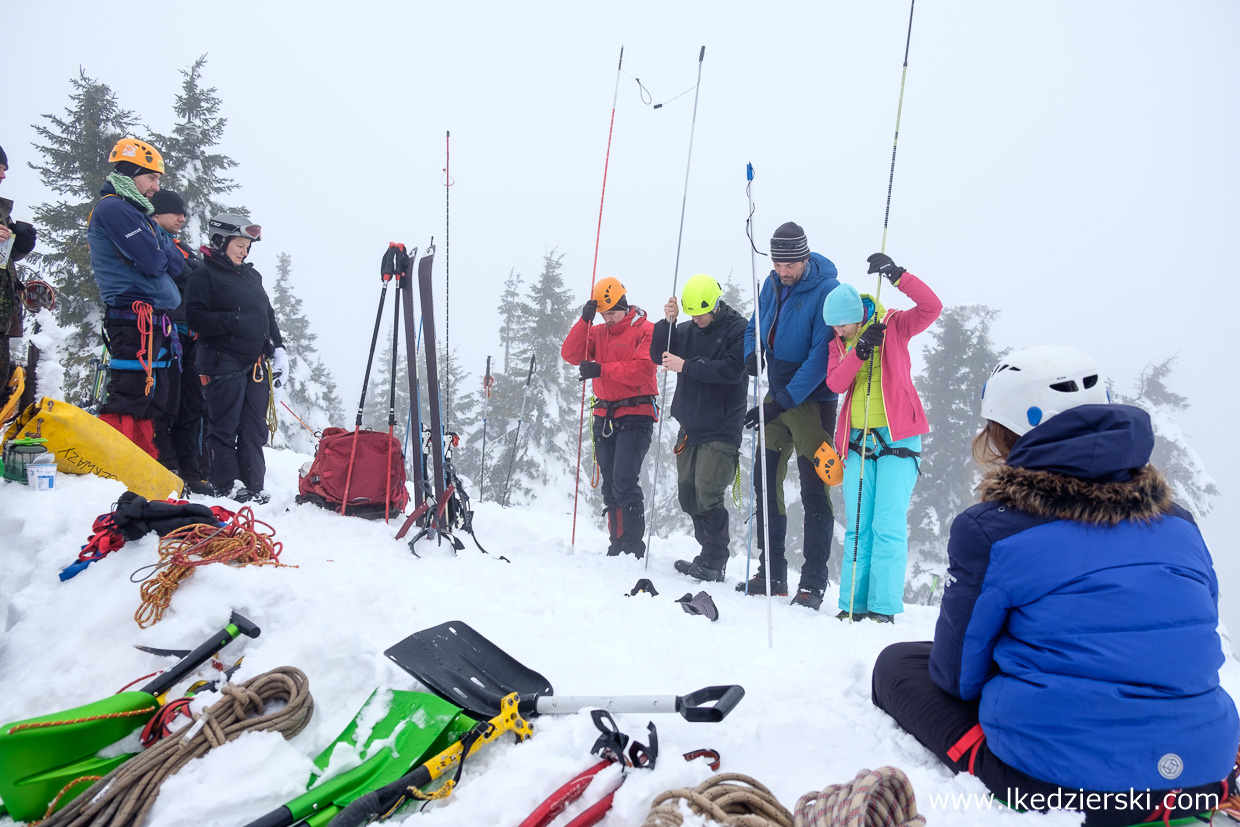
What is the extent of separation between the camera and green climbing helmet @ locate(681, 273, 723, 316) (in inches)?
210

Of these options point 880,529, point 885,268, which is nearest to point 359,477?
point 880,529

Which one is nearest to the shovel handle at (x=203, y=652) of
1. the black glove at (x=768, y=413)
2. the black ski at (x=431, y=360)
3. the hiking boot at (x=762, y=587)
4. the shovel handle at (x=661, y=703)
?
the shovel handle at (x=661, y=703)

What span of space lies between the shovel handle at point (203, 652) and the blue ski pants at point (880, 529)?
345 cm

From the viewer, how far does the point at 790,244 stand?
15.2 ft

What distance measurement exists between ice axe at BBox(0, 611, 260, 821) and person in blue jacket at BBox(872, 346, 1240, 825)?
282 cm

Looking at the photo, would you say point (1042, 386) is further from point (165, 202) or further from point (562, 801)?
point (165, 202)

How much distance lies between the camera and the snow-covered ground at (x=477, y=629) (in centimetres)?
199

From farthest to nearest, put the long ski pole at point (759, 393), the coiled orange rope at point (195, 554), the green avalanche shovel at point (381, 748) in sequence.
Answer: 1. the long ski pole at point (759, 393)
2. the coiled orange rope at point (195, 554)
3. the green avalanche shovel at point (381, 748)

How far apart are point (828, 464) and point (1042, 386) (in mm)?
2534

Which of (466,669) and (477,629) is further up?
(466,669)

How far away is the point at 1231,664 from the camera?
4000 millimetres

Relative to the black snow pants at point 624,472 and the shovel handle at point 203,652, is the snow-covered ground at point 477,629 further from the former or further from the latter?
the black snow pants at point 624,472

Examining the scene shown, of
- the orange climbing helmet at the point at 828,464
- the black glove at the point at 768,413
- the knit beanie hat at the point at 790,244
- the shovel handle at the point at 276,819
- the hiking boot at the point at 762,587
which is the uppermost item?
the knit beanie hat at the point at 790,244

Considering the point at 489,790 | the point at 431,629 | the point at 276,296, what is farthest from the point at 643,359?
the point at 276,296
